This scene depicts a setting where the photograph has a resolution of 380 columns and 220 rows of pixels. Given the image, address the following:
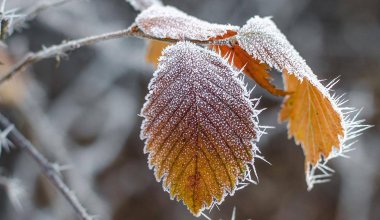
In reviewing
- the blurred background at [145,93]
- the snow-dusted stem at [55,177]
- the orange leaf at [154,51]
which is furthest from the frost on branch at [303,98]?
the blurred background at [145,93]

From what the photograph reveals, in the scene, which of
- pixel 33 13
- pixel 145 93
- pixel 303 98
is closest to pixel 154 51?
pixel 33 13

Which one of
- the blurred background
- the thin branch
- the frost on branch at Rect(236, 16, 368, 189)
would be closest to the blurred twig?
the thin branch

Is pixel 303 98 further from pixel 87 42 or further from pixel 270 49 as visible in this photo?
pixel 87 42

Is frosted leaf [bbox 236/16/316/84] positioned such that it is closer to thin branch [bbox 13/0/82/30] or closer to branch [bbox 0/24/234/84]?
branch [bbox 0/24/234/84]

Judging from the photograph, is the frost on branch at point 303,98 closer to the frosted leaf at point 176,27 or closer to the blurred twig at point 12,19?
the frosted leaf at point 176,27

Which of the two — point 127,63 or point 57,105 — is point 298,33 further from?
point 57,105

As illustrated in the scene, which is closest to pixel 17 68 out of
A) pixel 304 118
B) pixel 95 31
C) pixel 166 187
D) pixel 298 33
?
pixel 166 187
